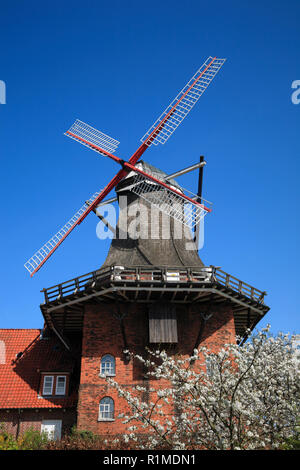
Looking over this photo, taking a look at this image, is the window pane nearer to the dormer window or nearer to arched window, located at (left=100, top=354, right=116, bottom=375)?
the dormer window

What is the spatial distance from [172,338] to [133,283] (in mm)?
3071

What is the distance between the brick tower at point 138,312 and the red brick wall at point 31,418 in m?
2.83

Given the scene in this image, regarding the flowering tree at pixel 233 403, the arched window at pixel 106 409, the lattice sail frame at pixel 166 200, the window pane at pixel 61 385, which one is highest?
the lattice sail frame at pixel 166 200

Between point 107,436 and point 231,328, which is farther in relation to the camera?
point 231,328

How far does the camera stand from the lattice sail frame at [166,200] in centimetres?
2164

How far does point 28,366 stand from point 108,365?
5.93 metres

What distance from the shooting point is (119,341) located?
18.6 m

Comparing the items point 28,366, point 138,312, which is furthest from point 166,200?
point 28,366

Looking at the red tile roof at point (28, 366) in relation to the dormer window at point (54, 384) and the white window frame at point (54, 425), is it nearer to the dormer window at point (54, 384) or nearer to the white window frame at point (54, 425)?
the dormer window at point (54, 384)

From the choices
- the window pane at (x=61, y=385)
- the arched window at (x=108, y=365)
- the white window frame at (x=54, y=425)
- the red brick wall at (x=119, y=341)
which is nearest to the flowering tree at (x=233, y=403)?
the red brick wall at (x=119, y=341)

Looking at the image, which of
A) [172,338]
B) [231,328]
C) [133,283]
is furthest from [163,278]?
[231,328]

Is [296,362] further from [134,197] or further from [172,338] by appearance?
[134,197]

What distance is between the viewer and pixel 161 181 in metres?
22.4

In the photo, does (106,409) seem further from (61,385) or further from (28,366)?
(28,366)
